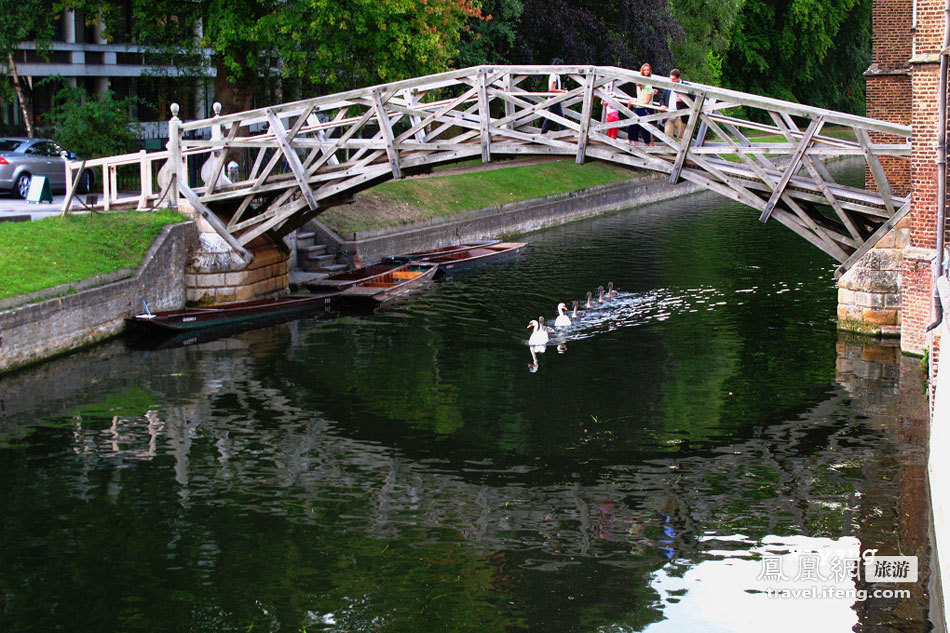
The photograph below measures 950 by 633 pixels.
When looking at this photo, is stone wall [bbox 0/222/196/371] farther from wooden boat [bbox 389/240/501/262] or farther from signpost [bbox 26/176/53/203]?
wooden boat [bbox 389/240/501/262]

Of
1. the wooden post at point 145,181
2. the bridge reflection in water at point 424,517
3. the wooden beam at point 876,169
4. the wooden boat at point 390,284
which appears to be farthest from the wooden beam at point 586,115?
the wooden post at point 145,181

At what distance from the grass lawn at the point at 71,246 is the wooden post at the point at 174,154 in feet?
1.19

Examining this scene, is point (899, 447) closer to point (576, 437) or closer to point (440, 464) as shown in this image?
point (576, 437)

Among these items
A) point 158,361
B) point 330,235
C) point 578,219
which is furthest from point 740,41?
point 158,361

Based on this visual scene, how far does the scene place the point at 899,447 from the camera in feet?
47.6

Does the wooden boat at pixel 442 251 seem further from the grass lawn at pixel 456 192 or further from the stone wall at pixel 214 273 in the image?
the stone wall at pixel 214 273

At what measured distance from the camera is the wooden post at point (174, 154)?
23297mm

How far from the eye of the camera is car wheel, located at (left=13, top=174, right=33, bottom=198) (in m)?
29.3

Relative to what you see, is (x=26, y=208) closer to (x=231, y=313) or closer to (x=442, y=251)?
(x=231, y=313)

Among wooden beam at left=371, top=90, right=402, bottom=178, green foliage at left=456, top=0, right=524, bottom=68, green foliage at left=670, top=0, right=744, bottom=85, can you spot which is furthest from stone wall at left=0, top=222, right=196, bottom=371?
green foliage at left=670, top=0, right=744, bottom=85

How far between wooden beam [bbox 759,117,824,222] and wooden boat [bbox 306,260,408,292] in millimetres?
8931

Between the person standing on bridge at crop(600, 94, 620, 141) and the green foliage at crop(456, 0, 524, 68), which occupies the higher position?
the green foliage at crop(456, 0, 524, 68)

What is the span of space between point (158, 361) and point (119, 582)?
917 cm

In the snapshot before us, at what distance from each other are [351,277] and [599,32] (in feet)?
68.7
